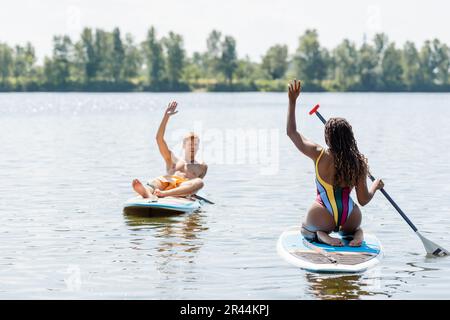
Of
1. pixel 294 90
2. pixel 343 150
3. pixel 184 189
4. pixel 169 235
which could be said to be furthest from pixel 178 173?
pixel 294 90

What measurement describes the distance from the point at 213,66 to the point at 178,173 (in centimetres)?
15539

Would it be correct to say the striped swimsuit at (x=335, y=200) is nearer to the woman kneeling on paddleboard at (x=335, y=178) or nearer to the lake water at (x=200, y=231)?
the woman kneeling on paddleboard at (x=335, y=178)

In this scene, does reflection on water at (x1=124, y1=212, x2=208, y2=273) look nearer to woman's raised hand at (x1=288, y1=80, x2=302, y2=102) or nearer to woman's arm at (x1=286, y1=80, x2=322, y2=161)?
woman's arm at (x1=286, y1=80, x2=322, y2=161)

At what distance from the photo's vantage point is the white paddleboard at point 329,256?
429 inches

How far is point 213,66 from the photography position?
562ft

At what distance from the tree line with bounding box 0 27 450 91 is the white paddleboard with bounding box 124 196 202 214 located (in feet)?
476

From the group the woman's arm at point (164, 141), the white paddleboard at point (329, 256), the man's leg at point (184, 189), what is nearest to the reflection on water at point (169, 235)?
the man's leg at point (184, 189)

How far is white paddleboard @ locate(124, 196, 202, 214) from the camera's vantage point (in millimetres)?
15773

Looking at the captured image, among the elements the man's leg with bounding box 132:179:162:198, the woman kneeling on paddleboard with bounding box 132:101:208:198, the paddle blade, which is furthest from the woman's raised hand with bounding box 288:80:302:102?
the man's leg with bounding box 132:179:162:198

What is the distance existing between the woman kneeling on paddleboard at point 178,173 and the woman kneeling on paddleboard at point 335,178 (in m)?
5.21

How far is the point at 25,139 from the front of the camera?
1586 inches

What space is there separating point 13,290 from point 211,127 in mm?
40622
